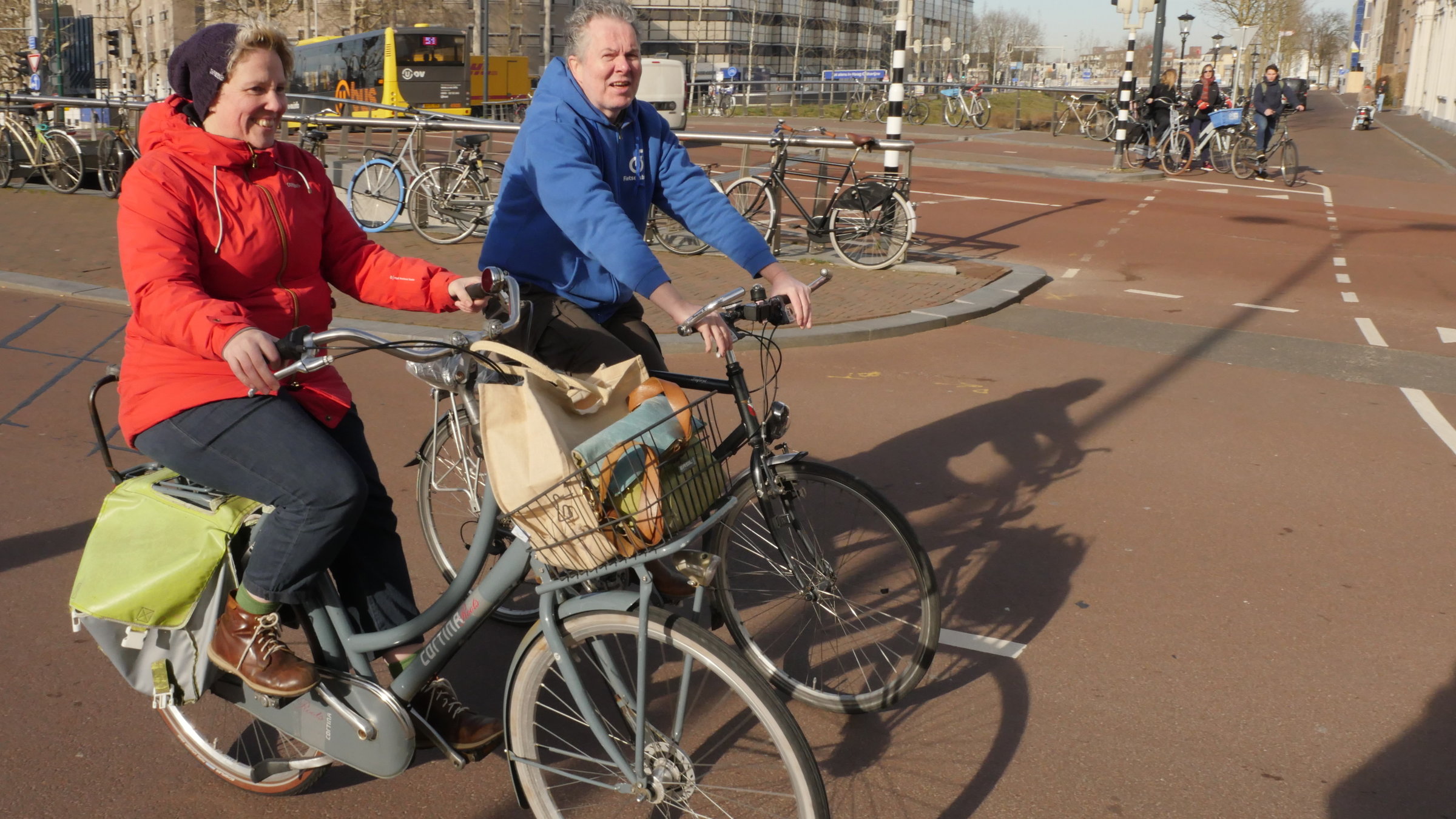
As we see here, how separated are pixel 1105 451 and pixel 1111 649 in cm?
222

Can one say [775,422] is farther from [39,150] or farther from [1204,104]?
[1204,104]

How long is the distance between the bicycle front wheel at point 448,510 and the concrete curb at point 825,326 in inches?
132

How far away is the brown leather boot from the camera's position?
2.55 meters

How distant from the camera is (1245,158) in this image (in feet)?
68.5

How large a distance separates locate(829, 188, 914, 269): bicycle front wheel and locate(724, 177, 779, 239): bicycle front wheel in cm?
66

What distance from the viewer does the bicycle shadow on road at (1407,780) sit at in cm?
284

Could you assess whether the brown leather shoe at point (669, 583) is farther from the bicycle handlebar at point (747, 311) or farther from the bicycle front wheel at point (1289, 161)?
the bicycle front wheel at point (1289, 161)

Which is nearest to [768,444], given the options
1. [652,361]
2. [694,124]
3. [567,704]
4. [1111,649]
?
[652,361]

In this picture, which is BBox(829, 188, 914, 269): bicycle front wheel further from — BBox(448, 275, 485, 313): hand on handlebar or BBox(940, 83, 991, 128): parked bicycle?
BBox(940, 83, 991, 128): parked bicycle

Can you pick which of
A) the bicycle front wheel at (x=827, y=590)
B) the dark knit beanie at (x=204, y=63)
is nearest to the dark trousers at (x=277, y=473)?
the dark knit beanie at (x=204, y=63)

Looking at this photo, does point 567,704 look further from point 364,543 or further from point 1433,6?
point 1433,6

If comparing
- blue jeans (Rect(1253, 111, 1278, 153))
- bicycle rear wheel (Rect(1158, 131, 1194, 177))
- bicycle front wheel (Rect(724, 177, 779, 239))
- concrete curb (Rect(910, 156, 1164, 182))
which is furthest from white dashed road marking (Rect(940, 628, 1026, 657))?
blue jeans (Rect(1253, 111, 1278, 153))

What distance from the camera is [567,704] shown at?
2.33 meters

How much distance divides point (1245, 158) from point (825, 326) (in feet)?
51.6
